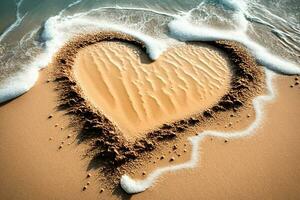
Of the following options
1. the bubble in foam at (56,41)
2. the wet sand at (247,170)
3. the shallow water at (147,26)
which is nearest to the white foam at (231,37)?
the shallow water at (147,26)

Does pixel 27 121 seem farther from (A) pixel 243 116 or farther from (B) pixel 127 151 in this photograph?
(A) pixel 243 116

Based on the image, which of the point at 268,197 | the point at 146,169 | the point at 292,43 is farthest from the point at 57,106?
the point at 292,43

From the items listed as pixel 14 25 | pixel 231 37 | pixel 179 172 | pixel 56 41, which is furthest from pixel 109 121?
pixel 14 25

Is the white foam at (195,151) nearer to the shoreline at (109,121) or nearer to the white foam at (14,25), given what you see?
the shoreline at (109,121)

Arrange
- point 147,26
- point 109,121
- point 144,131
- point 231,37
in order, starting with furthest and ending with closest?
point 147,26, point 231,37, point 109,121, point 144,131

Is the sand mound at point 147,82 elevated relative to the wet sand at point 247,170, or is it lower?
elevated

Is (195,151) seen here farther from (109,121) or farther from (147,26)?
(147,26)
